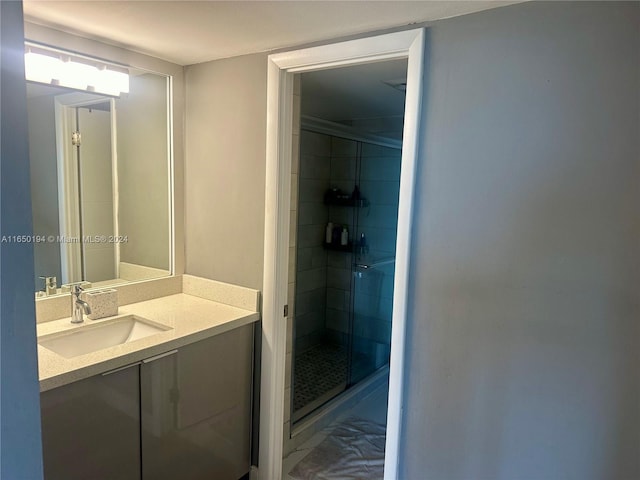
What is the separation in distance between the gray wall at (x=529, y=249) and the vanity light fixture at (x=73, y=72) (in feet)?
4.74

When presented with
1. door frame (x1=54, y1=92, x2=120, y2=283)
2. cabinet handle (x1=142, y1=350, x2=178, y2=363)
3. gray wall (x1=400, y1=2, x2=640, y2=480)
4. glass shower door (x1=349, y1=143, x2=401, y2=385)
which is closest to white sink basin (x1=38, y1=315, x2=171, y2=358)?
cabinet handle (x1=142, y1=350, x2=178, y2=363)

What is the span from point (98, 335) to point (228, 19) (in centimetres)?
142

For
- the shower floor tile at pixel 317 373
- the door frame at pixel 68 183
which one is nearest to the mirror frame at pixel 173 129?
the door frame at pixel 68 183

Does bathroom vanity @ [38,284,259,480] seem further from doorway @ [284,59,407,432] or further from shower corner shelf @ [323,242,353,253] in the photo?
shower corner shelf @ [323,242,353,253]

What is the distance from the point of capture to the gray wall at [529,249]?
1244 millimetres

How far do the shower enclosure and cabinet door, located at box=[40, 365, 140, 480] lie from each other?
175 cm

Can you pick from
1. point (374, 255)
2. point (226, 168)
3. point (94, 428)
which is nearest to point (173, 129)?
point (226, 168)

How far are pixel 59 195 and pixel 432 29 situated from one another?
5.53 ft

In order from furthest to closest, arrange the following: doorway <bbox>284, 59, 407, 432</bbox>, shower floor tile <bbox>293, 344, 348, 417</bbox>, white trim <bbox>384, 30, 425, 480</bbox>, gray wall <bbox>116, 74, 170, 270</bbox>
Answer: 1. doorway <bbox>284, 59, 407, 432</bbox>
2. shower floor tile <bbox>293, 344, 348, 417</bbox>
3. gray wall <bbox>116, 74, 170, 270</bbox>
4. white trim <bbox>384, 30, 425, 480</bbox>

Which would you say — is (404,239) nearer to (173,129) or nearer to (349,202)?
(173,129)

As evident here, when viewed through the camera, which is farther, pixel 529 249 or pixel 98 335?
pixel 98 335

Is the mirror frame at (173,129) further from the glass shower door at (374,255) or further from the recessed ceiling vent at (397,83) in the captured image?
the glass shower door at (374,255)

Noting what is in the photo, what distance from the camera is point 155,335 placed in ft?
5.70

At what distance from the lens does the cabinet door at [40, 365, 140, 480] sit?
4.44 ft
